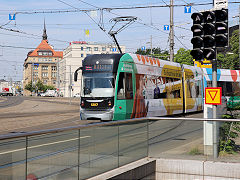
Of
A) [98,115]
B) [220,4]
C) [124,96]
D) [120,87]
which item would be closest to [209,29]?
[220,4]

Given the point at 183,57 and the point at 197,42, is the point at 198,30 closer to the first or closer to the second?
the point at 197,42

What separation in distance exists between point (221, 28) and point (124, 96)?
26.9 feet

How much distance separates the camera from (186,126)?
7.95m

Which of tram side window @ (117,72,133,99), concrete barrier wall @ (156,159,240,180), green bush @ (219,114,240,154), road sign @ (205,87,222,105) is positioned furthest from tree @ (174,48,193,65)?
concrete barrier wall @ (156,159,240,180)

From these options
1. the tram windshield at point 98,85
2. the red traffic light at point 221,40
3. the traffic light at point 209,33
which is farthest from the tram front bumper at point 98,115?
the red traffic light at point 221,40

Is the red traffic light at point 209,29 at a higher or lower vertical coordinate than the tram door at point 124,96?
higher

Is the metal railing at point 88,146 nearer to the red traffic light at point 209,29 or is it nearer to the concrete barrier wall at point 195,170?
the concrete barrier wall at point 195,170

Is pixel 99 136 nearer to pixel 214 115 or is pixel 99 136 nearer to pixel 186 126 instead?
pixel 186 126

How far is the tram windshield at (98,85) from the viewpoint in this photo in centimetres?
1734

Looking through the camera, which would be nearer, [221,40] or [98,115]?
[221,40]

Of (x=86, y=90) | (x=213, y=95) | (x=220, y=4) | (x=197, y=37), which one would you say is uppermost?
(x=220, y=4)

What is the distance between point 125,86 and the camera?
17562 millimetres

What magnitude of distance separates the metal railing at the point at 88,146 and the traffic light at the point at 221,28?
9.50ft

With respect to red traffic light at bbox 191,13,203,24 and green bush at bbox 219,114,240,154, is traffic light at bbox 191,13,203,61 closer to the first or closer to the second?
red traffic light at bbox 191,13,203,24
